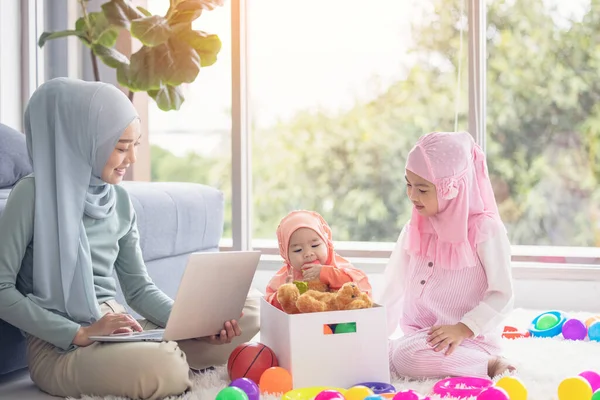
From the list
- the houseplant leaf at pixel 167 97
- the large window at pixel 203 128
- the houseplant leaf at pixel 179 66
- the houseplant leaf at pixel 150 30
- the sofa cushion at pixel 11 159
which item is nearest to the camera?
the sofa cushion at pixel 11 159

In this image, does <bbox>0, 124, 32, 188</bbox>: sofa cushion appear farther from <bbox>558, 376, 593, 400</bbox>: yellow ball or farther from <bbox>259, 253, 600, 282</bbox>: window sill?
<bbox>259, 253, 600, 282</bbox>: window sill

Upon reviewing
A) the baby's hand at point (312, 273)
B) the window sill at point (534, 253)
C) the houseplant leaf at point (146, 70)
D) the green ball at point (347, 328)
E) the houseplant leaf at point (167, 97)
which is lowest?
the window sill at point (534, 253)

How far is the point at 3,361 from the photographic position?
2.08 m

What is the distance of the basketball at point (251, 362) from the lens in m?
1.97

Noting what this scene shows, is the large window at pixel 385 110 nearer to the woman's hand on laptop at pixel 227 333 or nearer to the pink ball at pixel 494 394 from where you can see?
the woman's hand on laptop at pixel 227 333

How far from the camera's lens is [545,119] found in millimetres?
3688

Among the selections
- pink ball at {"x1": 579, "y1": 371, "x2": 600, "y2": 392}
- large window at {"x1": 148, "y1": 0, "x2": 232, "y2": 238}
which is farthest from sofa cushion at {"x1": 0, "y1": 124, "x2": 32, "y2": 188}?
pink ball at {"x1": 579, "y1": 371, "x2": 600, "y2": 392}

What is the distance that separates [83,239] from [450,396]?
1.04 meters

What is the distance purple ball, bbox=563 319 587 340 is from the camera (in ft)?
8.77

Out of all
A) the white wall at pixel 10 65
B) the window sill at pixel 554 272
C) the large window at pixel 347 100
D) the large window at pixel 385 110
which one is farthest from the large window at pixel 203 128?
the window sill at pixel 554 272

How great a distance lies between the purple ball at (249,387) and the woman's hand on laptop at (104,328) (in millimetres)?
326

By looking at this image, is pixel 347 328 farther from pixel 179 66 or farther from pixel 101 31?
pixel 101 31

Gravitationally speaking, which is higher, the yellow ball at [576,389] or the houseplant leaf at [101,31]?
the houseplant leaf at [101,31]

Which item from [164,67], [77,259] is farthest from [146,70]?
[77,259]
